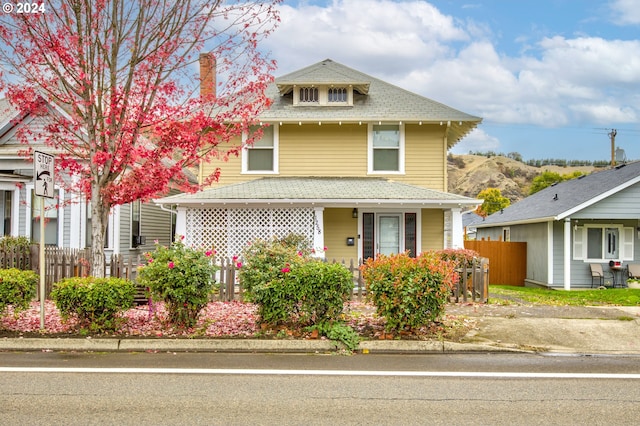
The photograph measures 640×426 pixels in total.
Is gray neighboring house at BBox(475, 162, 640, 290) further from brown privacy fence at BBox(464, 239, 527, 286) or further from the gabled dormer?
the gabled dormer

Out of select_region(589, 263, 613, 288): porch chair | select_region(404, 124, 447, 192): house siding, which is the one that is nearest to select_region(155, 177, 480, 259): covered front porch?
select_region(404, 124, 447, 192): house siding

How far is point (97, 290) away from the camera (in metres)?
9.20

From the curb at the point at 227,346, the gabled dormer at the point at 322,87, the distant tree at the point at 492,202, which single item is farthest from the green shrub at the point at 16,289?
the distant tree at the point at 492,202

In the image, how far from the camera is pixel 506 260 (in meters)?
27.1

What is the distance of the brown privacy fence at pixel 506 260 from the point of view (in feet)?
87.9

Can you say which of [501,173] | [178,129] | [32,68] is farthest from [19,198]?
[501,173]

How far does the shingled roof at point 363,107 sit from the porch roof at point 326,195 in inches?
82.3

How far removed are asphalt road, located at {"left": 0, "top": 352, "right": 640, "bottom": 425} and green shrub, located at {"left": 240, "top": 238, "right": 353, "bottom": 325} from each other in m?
1.01

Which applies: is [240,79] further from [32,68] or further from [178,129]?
[32,68]

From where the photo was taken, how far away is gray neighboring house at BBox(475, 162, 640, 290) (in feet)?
72.0

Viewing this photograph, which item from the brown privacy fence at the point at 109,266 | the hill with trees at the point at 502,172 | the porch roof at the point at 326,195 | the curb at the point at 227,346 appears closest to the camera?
the curb at the point at 227,346

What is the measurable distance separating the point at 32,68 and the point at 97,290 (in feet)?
15.3

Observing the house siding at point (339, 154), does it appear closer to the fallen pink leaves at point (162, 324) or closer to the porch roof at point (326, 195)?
the porch roof at point (326, 195)

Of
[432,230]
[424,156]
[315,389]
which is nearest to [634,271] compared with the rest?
[432,230]
